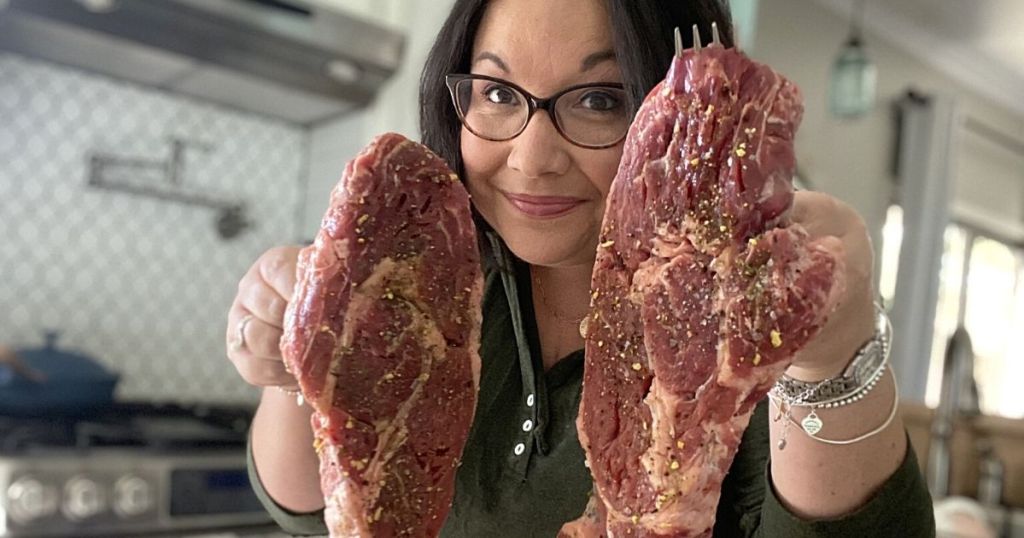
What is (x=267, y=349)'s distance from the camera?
24.0 inches

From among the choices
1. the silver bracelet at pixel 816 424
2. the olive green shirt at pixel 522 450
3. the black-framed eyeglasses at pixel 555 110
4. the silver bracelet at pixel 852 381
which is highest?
the black-framed eyeglasses at pixel 555 110

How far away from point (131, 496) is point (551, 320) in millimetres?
1235

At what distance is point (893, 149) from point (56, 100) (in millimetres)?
3502

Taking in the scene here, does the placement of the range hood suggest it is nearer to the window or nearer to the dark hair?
the dark hair

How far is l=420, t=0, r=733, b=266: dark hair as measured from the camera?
2.24 feet

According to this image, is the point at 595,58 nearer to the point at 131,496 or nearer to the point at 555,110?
the point at 555,110

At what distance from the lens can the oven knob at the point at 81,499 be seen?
5.35 ft

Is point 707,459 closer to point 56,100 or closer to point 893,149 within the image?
point 56,100

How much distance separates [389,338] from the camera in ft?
1.71

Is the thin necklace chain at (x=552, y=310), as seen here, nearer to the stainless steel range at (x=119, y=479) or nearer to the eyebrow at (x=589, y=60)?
the eyebrow at (x=589, y=60)

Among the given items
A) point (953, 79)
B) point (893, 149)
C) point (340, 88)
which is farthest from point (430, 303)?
point (953, 79)

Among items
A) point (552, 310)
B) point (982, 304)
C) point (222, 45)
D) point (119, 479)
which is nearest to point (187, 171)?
point (222, 45)

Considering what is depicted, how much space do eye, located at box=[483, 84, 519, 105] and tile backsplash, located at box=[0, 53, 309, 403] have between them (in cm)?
184

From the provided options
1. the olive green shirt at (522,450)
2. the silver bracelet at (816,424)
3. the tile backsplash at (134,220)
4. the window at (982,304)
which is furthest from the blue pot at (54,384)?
the window at (982,304)
